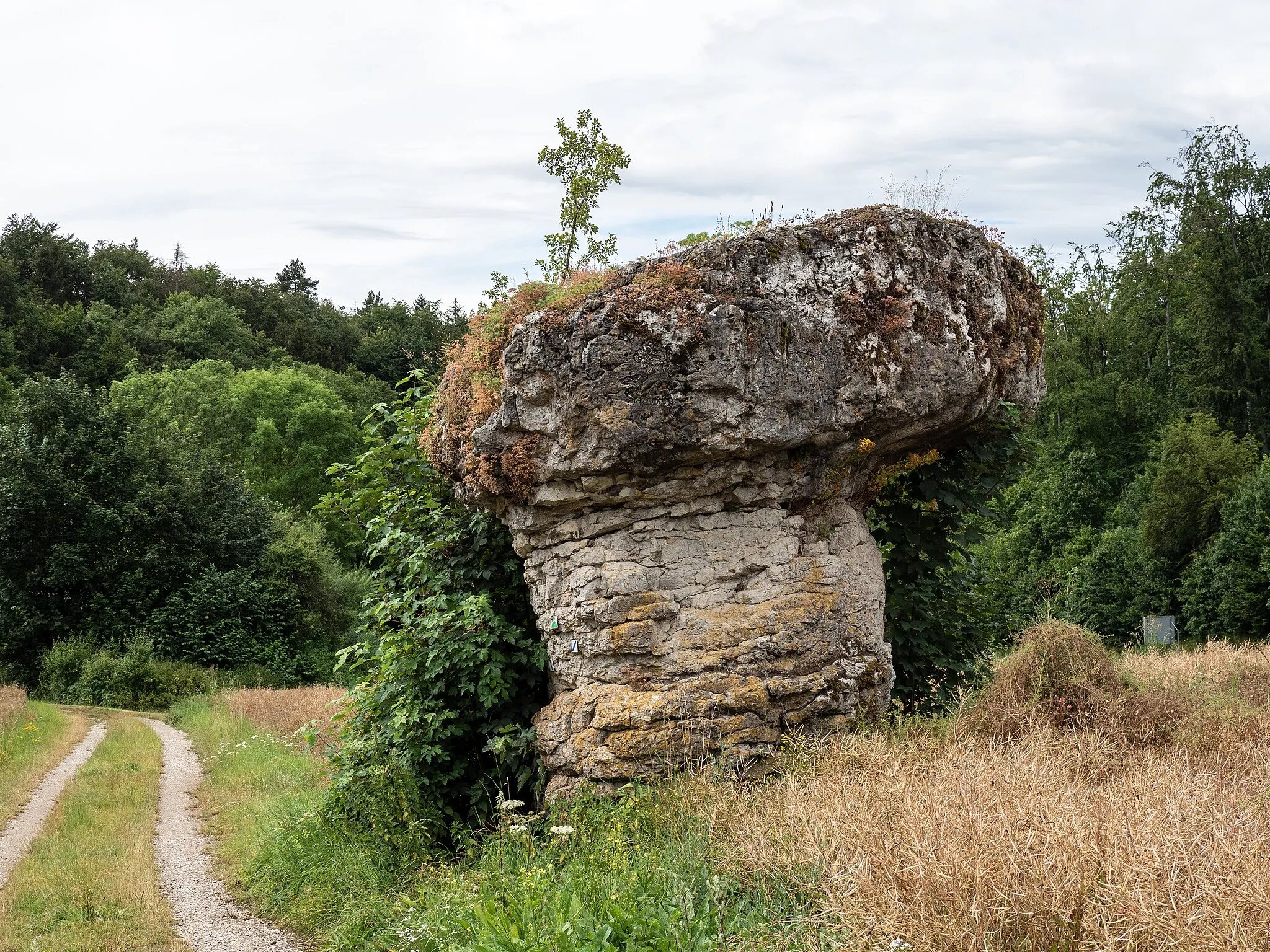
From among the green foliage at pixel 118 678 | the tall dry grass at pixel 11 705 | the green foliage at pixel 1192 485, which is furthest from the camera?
the green foliage at pixel 1192 485

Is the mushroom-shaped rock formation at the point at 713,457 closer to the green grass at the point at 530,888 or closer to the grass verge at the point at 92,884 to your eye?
the green grass at the point at 530,888

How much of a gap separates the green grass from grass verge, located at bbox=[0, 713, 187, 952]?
33.8 inches

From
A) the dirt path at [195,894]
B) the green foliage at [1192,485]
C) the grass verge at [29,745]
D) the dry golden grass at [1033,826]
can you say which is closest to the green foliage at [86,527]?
the grass verge at [29,745]

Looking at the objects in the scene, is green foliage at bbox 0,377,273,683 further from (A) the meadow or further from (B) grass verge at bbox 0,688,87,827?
(A) the meadow

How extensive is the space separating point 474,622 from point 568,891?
11.1 feet

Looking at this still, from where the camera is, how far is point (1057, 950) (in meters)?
4.48

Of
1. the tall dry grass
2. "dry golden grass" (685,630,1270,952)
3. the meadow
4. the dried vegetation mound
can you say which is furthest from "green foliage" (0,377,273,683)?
"dry golden grass" (685,630,1270,952)

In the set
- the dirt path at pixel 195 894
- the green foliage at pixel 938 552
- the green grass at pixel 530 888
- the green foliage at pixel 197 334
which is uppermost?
the green foliage at pixel 197 334

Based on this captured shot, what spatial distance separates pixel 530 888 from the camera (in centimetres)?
602

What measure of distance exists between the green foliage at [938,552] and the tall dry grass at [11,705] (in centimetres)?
1513

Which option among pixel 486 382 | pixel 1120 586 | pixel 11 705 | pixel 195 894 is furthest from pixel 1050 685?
pixel 1120 586

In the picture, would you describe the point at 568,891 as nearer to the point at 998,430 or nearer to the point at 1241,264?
the point at 998,430

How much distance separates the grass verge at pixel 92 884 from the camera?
761 centimetres

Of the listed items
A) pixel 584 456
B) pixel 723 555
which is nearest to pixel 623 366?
pixel 584 456
